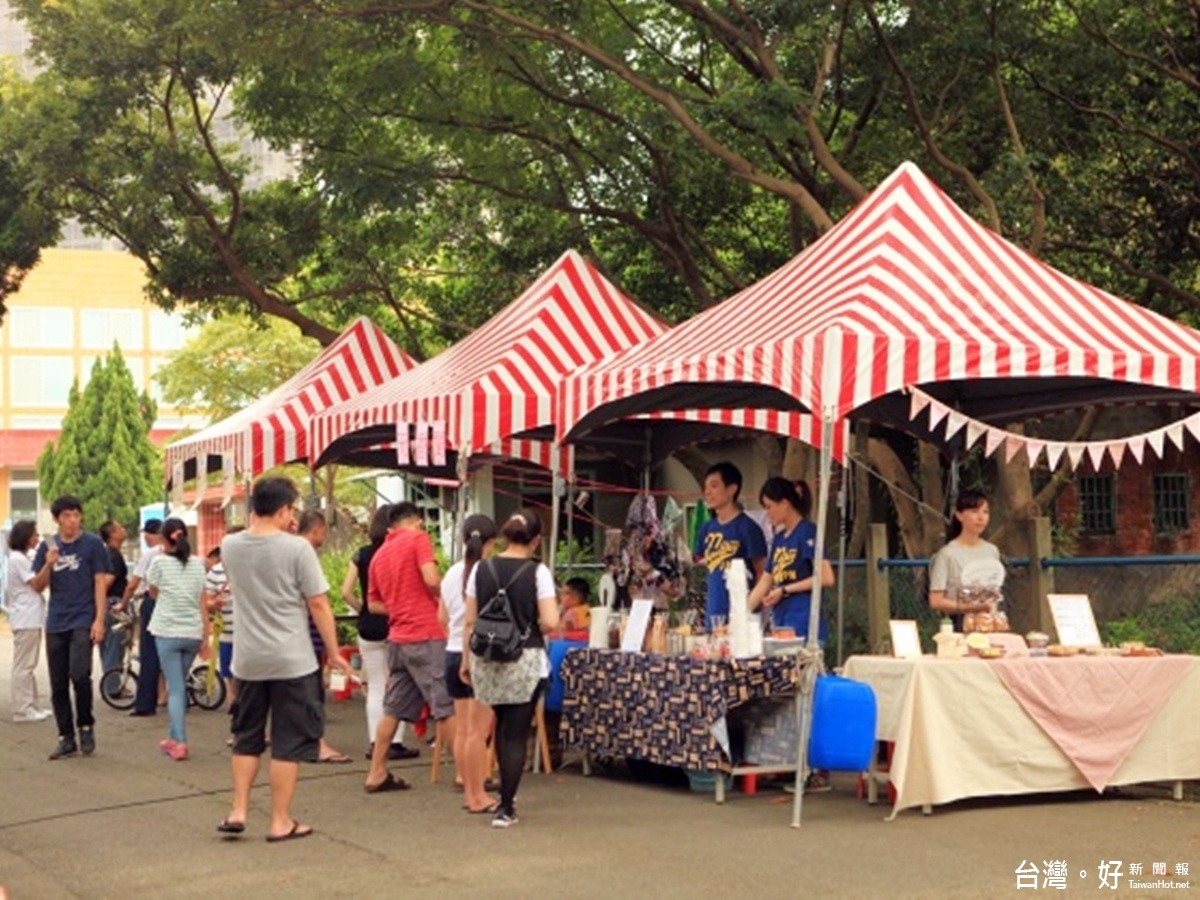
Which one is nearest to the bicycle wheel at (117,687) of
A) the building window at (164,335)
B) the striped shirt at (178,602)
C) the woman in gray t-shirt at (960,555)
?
the striped shirt at (178,602)

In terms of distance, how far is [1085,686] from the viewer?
35.1ft

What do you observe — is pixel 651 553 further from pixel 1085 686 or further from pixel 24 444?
pixel 24 444

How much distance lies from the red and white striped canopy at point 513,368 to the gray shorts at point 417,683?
8.16 feet

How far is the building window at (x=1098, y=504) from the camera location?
32.3m

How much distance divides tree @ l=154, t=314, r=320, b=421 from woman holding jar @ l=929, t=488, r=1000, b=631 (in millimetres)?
38256

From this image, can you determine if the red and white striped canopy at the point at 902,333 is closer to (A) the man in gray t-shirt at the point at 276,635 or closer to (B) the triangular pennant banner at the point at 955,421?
(B) the triangular pennant banner at the point at 955,421

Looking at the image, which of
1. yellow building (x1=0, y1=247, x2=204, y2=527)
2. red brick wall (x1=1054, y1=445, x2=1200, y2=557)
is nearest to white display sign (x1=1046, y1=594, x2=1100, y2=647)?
red brick wall (x1=1054, y1=445, x2=1200, y2=557)

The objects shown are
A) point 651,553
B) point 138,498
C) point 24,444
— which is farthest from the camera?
point 24,444

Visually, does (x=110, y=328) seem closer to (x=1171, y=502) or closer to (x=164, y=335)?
(x=164, y=335)

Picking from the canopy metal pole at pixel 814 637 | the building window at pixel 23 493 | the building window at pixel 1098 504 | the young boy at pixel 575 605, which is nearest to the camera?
the canopy metal pole at pixel 814 637

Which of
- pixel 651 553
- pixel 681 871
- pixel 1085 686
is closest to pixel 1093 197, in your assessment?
pixel 651 553

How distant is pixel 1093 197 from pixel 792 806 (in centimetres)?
1267

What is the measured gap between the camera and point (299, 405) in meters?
18.6

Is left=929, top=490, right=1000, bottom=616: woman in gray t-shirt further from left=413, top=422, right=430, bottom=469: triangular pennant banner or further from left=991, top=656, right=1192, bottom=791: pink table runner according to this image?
left=413, top=422, right=430, bottom=469: triangular pennant banner
